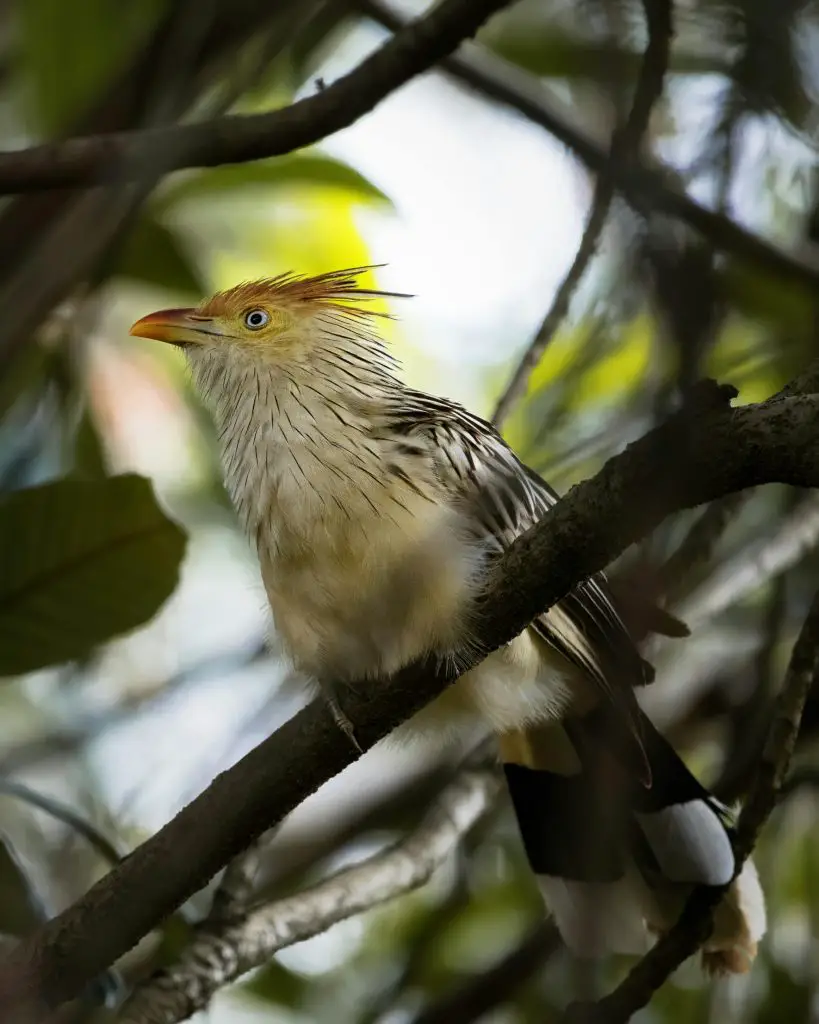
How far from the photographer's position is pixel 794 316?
3986 mm

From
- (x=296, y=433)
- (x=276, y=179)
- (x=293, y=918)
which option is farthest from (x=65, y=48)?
(x=293, y=918)

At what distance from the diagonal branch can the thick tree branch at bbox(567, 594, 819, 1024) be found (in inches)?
34.8

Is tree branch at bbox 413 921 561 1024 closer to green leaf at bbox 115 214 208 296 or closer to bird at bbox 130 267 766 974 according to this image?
bird at bbox 130 267 766 974

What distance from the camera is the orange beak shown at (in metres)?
3.88

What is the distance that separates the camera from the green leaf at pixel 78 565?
3.04 m

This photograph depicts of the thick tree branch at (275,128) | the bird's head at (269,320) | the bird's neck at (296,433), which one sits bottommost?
the bird's neck at (296,433)

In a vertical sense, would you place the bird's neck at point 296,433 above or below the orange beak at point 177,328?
below

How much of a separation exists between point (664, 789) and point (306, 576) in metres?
1.08

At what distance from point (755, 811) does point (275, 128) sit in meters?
1.80

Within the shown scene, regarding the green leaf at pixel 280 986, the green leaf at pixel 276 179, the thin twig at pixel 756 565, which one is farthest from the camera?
the green leaf at pixel 280 986

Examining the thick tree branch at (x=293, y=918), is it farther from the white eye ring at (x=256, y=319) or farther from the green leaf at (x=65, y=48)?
the green leaf at (x=65, y=48)

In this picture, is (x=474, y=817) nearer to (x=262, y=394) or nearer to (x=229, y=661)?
(x=229, y=661)

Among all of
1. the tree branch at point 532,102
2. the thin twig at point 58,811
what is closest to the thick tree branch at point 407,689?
the thin twig at point 58,811

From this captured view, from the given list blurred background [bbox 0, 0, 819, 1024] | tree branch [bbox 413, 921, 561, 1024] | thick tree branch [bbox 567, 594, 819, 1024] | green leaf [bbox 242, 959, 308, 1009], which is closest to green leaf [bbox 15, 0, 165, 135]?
blurred background [bbox 0, 0, 819, 1024]
